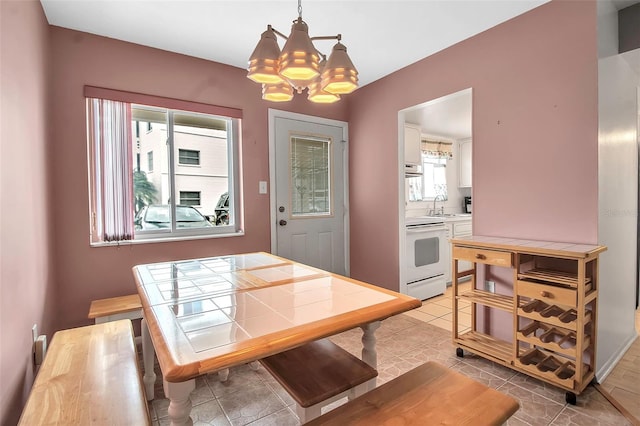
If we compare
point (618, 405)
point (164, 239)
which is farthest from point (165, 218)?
point (618, 405)

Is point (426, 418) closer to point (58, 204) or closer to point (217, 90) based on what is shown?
point (58, 204)

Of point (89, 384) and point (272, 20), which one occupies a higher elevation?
point (272, 20)

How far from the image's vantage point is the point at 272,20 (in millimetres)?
2299

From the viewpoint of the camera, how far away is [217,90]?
2984mm

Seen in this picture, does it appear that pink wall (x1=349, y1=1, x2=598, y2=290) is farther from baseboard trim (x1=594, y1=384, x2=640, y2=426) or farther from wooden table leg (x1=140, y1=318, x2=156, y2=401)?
wooden table leg (x1=140, y1=318, x2=156, y2=401)

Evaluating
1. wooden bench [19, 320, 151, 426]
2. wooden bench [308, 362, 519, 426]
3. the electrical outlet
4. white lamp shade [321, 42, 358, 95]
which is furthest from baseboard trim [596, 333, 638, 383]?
wooden bench [19, 320, 151, 426]

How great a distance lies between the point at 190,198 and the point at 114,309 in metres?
1.09

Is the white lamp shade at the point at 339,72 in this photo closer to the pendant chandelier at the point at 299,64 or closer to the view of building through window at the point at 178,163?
the pendant chandelier at the point at 299,64

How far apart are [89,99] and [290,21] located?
1633mm

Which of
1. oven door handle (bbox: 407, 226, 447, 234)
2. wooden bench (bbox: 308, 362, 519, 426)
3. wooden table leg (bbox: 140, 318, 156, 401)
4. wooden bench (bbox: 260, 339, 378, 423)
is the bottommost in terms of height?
wooden table leg (bbox: 140, 318, 156, 401)

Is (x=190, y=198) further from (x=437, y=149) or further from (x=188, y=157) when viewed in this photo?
(x=437, y=149)

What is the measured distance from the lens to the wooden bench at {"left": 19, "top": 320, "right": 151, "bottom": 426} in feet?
3.56

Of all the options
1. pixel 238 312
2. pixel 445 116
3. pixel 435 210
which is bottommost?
pixel 238 312

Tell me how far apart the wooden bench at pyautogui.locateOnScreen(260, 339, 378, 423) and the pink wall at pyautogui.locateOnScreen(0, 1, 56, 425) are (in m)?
1.10
